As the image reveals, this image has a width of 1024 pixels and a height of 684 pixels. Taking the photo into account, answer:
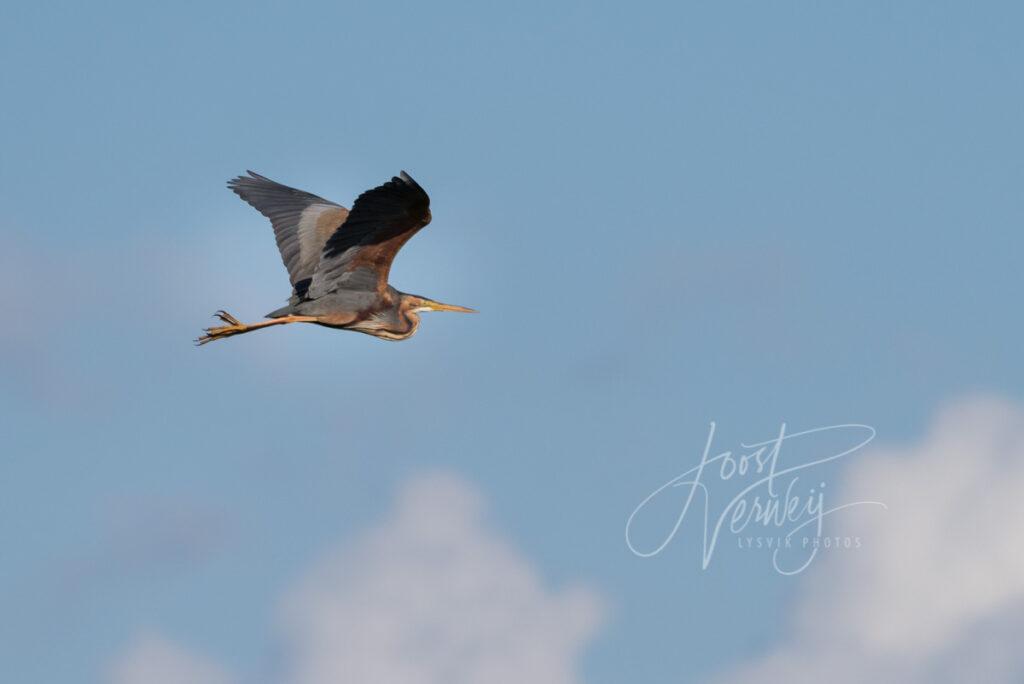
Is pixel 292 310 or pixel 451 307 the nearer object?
pixel 292 310

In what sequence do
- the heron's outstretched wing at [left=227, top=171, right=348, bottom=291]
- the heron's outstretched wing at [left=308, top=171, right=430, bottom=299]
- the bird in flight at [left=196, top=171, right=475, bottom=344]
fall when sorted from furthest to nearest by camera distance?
the heron's outstretched wing at [left=227, top=171, right=348, bottom=291], the bird in flight at [left=196, top=171, right=475, bottom=344], the heron's outstretched wing at [left=308, top=171, right=430, bottom=299]

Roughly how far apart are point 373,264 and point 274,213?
7.97ft

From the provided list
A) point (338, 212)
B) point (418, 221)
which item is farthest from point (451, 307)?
point (418, 221)

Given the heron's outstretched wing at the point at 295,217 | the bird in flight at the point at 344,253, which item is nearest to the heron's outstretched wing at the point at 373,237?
the bird in flight at the point at 344,253

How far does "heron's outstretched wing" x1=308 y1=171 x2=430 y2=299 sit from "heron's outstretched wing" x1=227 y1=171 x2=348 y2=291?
25.7 inches

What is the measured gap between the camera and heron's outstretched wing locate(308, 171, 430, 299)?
19531mm

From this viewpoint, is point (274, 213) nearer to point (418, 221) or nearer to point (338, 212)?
point (338, 212)

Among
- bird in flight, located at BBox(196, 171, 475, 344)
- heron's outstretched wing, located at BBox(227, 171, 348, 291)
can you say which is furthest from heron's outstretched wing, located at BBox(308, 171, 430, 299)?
heron's outstretched wing, located at BBox(227, 171, 348, 291)

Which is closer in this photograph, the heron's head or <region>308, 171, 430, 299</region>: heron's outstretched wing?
<region>308, 171, 430, 299</region>: heron's outstretched wing

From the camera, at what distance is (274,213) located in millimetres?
23391

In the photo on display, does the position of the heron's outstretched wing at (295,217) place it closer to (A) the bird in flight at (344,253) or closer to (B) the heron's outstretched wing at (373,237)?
(A) the bird in flight at (344,253)

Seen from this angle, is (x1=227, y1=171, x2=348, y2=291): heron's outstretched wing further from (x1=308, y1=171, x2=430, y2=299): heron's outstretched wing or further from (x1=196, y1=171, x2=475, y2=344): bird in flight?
(x1=308, y1=171, x2=430, y2=299): heron's outstretched wing

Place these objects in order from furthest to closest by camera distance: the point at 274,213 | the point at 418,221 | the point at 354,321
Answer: the point at 274,213 < the point at 354,321 < the point at 418,221

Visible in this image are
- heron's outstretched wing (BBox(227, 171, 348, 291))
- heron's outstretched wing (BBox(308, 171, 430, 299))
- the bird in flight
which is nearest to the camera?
heron's outstretched wing (BBox(308, 171, 430, 299))
